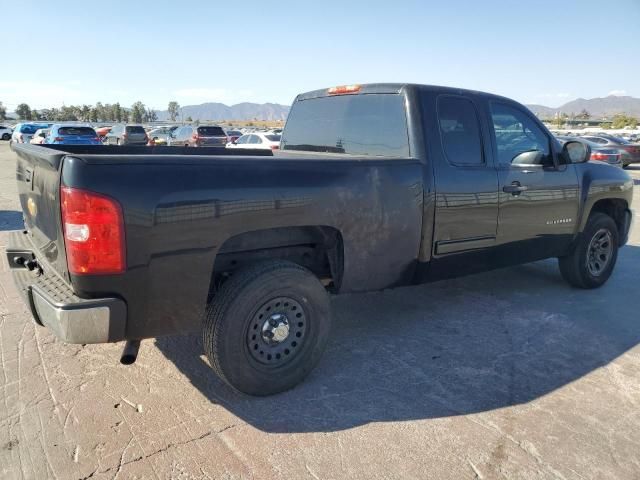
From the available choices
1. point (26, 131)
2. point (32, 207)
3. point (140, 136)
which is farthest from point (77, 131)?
point (32, 207)

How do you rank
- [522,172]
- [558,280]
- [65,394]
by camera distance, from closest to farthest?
[65,394] → [522,172] → [558,280]

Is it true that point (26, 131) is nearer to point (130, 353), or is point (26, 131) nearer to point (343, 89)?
point (343, 89)

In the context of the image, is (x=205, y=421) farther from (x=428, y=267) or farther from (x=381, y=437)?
(x=428, y=267)

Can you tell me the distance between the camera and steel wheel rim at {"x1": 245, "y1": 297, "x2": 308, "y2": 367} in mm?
3141

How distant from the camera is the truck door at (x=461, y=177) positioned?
3914mm

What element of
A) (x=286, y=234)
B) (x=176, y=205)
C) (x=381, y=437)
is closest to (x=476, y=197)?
(x=286, y=234)

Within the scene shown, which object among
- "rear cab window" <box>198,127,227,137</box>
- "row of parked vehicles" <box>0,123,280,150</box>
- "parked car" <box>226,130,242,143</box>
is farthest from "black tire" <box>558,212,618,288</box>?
"parked car" <box>226,130,242,143</box>

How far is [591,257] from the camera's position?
5.62 m

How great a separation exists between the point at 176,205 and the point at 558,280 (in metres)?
5.01

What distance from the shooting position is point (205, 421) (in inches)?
118

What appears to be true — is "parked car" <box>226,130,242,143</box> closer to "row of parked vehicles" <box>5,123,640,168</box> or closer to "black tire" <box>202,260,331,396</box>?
"row of parked vehicles" <box>5,123,640,168</box>

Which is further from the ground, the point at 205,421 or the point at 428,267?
the point at 428,267

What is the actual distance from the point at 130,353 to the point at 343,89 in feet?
9.69

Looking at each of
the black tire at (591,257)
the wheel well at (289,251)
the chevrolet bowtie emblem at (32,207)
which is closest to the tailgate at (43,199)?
the chevrolet bowtie emblem at (32,207)
